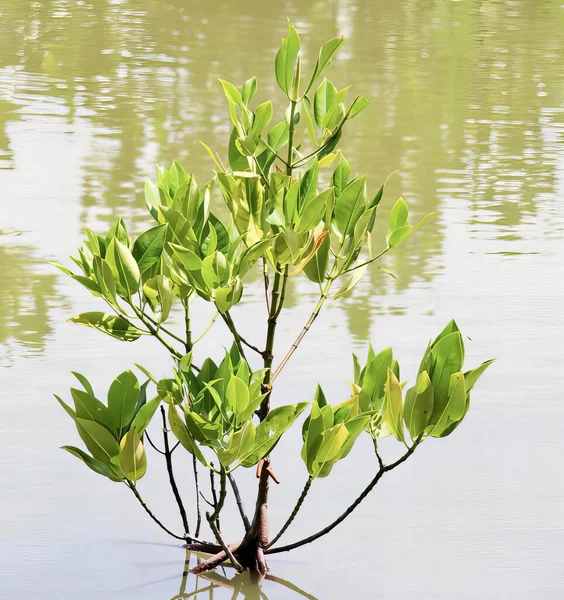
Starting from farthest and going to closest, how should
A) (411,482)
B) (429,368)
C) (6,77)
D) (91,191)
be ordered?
(6,77) < (91,191) < (411,482) < (429,368)

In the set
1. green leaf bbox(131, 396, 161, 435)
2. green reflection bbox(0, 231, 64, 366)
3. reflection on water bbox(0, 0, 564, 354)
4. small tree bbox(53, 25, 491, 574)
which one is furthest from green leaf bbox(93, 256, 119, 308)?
reflection on water bbox(0, 0, 564, 354)

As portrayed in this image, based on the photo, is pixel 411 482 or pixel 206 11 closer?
pixel 411 482

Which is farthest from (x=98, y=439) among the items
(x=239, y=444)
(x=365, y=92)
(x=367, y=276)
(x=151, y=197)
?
(x=365, y=92)

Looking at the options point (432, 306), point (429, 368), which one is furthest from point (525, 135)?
point (429, 368)

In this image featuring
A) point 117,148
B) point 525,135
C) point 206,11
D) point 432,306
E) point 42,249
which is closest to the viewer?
point 432,306

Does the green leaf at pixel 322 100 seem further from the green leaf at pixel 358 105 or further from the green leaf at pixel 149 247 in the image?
the green leaf at pixel 149 247

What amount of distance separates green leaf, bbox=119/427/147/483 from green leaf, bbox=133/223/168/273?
0.17m

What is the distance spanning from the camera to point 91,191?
2.67 meters

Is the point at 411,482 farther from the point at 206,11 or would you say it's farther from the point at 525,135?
the point at 206,11

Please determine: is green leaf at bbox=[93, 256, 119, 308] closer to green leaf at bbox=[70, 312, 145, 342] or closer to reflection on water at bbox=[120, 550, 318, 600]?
green leaf at bbox=[70, 312, 145, 342]

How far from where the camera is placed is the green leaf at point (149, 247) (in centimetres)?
112

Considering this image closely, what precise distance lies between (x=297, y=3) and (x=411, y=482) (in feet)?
11.6

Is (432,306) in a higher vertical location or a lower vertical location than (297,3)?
lower

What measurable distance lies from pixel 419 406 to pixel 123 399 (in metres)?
0.30
